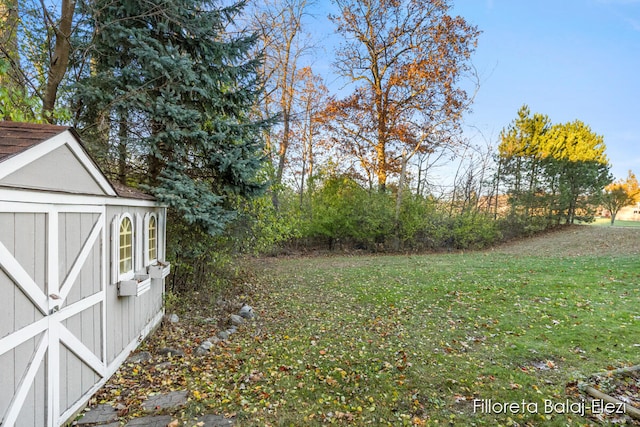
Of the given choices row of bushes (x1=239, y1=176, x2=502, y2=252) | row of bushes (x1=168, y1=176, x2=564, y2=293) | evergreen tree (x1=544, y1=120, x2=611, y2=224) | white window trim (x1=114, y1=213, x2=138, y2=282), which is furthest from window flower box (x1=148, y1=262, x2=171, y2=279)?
evergreen tree (x1=544, y1=120, x2=611, y2=224)

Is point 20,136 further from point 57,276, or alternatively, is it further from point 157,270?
point 157,270

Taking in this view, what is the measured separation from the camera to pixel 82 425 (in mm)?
2658

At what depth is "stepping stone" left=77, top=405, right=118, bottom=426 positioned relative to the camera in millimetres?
2705

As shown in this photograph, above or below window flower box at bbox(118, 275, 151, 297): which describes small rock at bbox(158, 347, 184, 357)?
below

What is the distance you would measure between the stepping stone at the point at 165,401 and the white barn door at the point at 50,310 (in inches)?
22.2

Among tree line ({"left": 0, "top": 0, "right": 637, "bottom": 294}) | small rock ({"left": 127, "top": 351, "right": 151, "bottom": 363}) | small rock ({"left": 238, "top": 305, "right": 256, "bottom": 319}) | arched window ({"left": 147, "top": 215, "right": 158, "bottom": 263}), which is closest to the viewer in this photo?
small rock ({"left": 127, "top": 351, "right": 151, "bottom": 363})

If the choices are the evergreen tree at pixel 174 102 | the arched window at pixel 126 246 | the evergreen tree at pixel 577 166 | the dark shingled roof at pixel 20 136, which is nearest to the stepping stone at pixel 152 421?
the arched window at pixel 126 246

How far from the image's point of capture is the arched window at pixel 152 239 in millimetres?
4601

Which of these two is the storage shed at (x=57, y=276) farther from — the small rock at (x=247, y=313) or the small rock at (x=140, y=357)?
the small rock at (x=247, y=313)

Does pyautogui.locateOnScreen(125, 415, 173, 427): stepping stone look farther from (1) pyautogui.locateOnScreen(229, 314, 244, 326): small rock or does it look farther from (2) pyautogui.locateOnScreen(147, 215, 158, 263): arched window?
(1) pyautogui.locateOnScreen(229, 314, 244, 326): small rock

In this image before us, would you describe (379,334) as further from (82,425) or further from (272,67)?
(272,67)

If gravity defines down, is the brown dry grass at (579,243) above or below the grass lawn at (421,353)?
above

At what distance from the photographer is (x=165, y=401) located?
10.0 feet

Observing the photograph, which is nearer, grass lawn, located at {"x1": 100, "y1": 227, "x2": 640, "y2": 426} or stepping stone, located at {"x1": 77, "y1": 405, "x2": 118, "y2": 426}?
stepping stone, located at {"x1": 77, "y1": 405, "x2": 118, "y2": 426}
